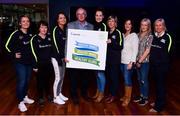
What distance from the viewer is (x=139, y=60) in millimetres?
4652

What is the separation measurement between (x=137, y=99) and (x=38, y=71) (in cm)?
176

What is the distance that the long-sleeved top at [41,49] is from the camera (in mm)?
4520

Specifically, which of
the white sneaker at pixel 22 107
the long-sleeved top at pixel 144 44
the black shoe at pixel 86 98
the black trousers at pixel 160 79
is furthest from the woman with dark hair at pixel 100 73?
the white sneaker at pixel 22 107

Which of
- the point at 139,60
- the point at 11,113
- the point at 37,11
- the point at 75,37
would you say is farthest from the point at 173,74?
the point at 37,11

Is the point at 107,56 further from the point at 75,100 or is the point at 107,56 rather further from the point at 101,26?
the point at 75,100

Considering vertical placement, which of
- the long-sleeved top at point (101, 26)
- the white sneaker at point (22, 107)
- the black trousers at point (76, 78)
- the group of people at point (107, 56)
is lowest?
the white sneaker at point (22, 107)

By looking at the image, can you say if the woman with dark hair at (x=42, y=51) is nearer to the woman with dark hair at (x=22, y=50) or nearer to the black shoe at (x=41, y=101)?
the woman with dark hair at (x=22, y=50)

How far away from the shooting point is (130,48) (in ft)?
15.3

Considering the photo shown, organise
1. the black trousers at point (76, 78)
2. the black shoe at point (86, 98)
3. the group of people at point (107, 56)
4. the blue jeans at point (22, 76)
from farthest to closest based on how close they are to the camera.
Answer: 1. the black shoe at point (86, 98)
2. the black trousers at point (76, 78)
3. the blue jeans at point (22, 76)
4. the group of people at point (107, 56)

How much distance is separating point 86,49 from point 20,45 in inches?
39.3

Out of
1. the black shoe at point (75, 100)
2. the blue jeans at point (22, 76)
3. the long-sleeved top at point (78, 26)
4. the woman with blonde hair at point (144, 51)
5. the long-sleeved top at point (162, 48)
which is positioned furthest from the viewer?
the black shoe at point (75, 100)

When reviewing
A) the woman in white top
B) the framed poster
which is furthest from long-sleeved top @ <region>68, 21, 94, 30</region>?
the woman in white top

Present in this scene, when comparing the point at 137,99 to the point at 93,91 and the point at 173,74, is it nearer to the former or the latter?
the point at 93,91

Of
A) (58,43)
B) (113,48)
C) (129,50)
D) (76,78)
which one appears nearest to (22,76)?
(58,43)
